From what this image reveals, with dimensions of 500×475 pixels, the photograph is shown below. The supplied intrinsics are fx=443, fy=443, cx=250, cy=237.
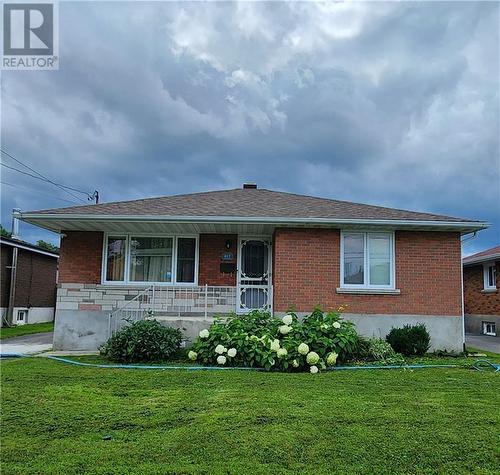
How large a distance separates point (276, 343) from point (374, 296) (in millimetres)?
3797

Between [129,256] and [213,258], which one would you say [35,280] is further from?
[213,258]

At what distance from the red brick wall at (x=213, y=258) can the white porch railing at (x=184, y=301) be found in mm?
291

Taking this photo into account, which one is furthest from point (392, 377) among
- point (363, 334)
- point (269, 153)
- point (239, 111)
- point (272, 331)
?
point (269, 153)

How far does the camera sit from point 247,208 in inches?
473

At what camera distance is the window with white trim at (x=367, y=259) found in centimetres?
1121

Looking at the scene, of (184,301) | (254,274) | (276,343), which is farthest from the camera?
(254,274)

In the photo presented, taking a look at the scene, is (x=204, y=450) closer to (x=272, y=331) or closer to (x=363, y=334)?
(x=272, y=331)

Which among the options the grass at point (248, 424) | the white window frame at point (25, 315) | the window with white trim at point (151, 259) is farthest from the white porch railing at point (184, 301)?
the white window frame at point (25, 315)

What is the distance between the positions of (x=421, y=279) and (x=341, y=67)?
28.2 feet

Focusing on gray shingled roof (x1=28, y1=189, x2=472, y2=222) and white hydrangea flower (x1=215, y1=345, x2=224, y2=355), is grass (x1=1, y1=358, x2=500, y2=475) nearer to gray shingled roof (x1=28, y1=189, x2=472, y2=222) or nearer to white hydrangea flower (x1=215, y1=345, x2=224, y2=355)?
white hydrangea flower (x1=215, y1=345, x2=224, y2=355)

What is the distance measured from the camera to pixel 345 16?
38.8ft

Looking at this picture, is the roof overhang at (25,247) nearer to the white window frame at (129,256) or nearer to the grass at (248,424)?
the white window frame at (129,256)

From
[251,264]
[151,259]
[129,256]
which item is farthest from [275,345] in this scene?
[129,256]

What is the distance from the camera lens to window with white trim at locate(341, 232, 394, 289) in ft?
36.8
